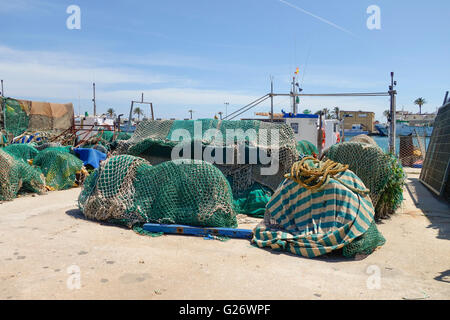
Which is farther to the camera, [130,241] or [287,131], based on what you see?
[287,131]

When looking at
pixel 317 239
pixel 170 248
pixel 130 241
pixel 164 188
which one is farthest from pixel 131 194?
pixel 317 239

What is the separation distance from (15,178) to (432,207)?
9.86 m

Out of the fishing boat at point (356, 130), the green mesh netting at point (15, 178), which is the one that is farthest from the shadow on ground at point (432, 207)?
the fishing boat at point (356, 130)

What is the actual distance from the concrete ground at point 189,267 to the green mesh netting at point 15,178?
234 centimetres

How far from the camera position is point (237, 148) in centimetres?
820

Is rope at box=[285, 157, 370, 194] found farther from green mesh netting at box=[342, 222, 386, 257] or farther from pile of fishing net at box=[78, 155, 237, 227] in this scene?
pile of fishing net at box=[78, 155, 237, 227]

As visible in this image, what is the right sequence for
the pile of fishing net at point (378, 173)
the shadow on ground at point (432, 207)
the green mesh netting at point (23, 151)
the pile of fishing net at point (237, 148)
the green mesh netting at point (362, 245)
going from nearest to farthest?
the green mesh netting at point (362, 245)
the shadow on ground at point (432, 207)
the pile of fishing net at point (378, 173)
the pile of fishing net at point (237, 148)
the green mesh netting at point (23, 151)

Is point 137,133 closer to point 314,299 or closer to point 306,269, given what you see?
point 306,269

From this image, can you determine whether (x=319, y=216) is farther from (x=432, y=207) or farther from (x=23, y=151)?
(x=23, y=151)

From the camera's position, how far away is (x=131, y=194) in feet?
21.0

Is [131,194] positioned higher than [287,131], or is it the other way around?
[287,131]

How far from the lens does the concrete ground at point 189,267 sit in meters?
3.73

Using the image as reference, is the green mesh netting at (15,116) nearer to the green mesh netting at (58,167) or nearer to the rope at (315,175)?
the green mesh netting at (58,167)

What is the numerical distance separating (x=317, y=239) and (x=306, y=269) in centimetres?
64
